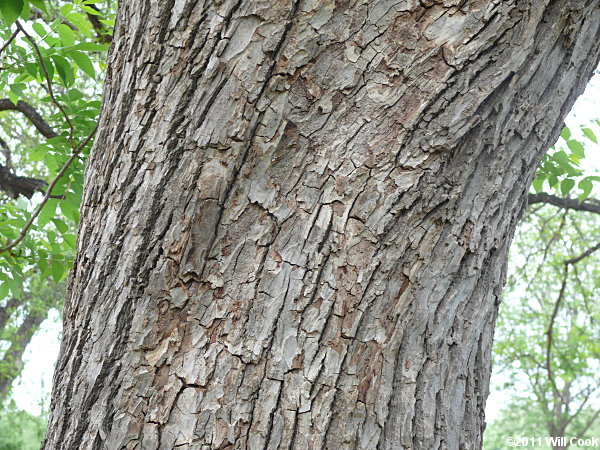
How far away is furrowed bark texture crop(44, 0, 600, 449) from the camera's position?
44.5 inches

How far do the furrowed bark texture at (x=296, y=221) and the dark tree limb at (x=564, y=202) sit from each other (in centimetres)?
429

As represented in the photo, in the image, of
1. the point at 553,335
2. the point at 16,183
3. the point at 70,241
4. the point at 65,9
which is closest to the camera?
the point at 65,9

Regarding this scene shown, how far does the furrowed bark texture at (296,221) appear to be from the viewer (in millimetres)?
1130

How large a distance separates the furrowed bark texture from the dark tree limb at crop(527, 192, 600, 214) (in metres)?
4.29

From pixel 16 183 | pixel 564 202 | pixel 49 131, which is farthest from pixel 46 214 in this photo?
pixel 564 202

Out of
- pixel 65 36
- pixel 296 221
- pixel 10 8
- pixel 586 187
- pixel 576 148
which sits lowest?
pixel 296 221

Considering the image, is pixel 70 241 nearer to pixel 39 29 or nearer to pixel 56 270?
pixel 56 270

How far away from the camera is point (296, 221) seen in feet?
3.82

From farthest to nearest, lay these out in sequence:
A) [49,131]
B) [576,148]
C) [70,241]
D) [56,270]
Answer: [49,131] < [576,148] < [70,241] < [56,270]

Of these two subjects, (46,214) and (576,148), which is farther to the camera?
A: (576,148)

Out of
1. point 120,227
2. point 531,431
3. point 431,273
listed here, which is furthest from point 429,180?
point 531,431

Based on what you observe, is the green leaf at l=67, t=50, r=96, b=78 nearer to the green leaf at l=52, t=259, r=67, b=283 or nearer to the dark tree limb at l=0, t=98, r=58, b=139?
the green leaf at l=52, t=259, r=67, b=283

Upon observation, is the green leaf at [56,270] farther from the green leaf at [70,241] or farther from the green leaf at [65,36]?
the green leaf at [65,36]

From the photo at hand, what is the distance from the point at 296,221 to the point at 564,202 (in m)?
5.08
